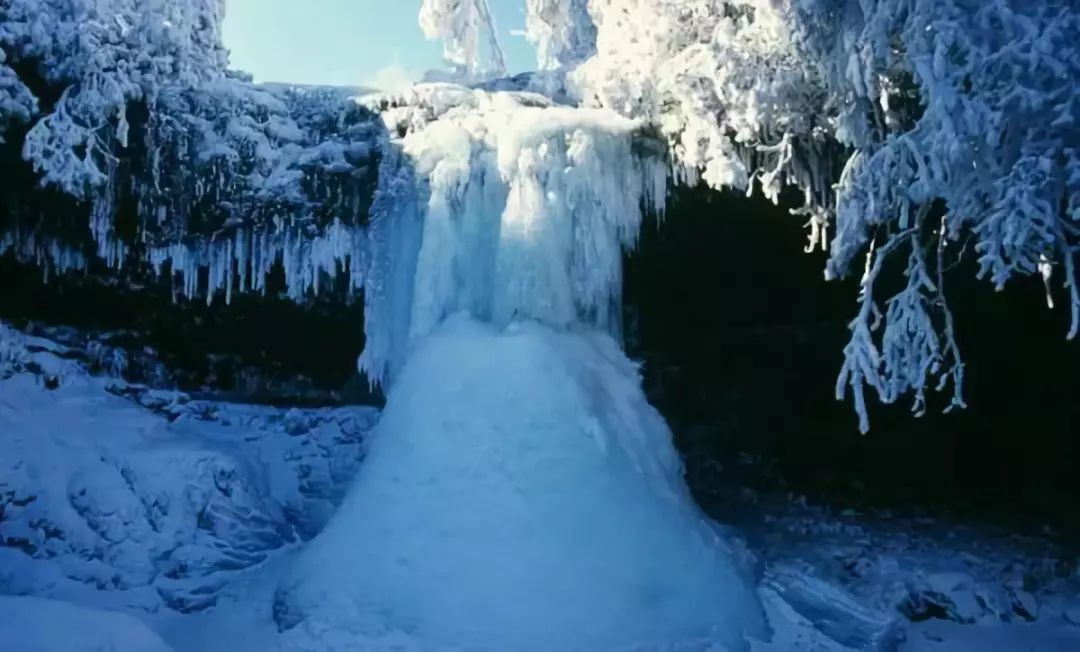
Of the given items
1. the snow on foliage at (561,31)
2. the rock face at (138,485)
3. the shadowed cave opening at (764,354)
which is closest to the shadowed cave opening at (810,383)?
the shadowed cave opening at (764,354)

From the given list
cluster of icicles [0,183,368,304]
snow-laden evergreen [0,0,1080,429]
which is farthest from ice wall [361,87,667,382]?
cluster of icicles [0,183,368,304]

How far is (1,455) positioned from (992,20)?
412 inches

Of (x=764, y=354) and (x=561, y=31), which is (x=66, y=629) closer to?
(x=764, y=354)

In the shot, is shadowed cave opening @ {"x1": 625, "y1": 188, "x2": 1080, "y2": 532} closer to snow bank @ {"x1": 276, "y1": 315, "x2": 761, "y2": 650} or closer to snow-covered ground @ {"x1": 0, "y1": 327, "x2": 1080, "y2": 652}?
snow-covered ground @ {"x1": 0, "y1": 327, "x2": 1080, "y2": 652}

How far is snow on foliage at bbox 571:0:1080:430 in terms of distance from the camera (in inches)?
199

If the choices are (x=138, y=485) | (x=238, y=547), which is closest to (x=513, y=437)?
(x=238, y=547)

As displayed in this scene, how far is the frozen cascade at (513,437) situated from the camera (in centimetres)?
688

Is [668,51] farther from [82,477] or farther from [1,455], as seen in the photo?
[1,455]

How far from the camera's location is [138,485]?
9.57m

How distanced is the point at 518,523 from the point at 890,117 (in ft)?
14.4

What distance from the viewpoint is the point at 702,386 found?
36.8ft

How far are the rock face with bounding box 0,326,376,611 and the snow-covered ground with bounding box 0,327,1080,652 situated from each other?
2cm

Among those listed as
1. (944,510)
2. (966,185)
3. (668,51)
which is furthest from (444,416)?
(944,510)

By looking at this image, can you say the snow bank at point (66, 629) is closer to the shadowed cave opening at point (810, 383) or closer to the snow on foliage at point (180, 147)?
the snow on foliage at point (180, 147)
